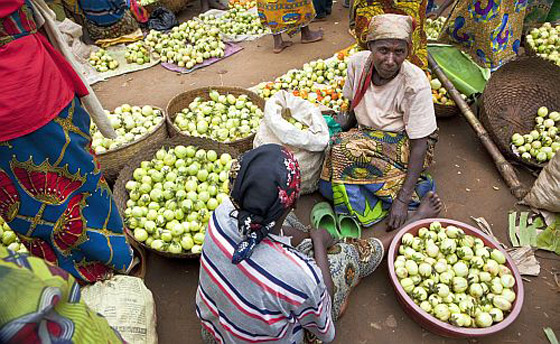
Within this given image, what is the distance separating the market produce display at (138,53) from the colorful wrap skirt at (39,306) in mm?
5290

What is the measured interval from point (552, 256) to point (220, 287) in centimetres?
258

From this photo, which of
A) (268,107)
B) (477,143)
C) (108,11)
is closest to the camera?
(268,107)

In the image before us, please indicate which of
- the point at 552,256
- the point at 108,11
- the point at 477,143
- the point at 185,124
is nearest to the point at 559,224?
the point at 552,256

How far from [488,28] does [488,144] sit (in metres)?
1.36

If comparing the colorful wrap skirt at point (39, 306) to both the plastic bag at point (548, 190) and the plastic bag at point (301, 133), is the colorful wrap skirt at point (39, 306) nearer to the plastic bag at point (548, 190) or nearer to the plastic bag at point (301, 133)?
the plastic bag at point (301, 133)

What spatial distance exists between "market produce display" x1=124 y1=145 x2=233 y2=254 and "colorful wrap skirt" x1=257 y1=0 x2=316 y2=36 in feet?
9.88

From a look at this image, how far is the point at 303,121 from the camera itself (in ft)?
10.3

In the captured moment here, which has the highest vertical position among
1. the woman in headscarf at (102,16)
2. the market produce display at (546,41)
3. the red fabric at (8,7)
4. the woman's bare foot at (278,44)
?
the red fabric at (8,7)

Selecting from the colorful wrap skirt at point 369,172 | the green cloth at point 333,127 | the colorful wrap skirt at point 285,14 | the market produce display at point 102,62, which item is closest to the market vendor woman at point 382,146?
the colorful wrap skirt at point 369,172

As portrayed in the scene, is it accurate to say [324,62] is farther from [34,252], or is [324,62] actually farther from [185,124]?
[34,252]

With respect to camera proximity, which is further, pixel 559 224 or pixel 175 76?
pixel 175 76

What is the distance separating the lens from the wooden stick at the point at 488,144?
10.6 feet

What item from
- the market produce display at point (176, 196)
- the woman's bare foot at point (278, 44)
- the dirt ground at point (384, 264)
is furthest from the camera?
the woman's bare foot at point (278, 44)

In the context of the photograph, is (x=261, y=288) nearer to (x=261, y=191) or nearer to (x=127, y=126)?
(x=261, y=191)
